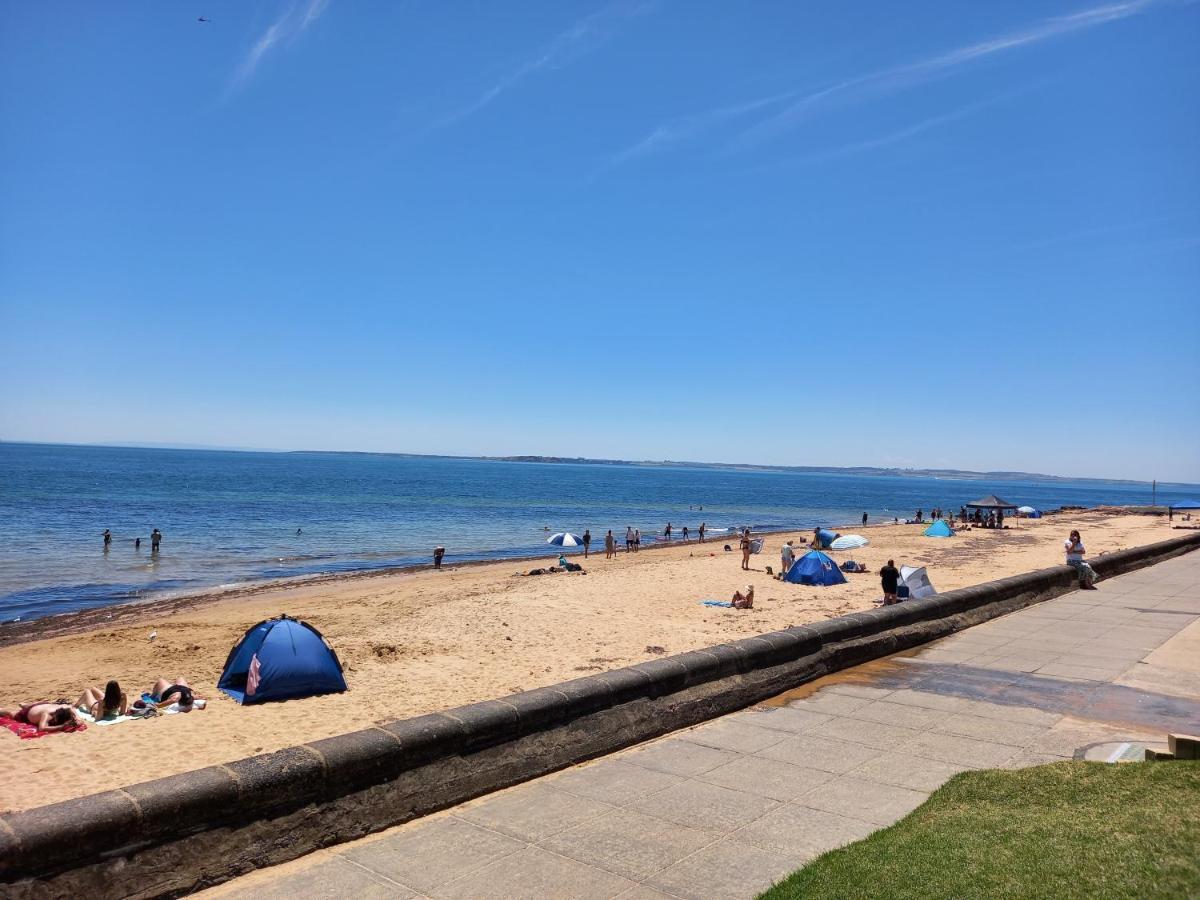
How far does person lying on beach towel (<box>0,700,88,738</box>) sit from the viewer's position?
9695 mm

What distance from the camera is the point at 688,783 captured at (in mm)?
5828

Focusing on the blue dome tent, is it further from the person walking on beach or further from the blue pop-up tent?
the person walking on beach

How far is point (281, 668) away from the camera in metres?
11.5

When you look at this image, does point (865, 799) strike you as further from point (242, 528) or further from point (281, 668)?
point (242, 528)

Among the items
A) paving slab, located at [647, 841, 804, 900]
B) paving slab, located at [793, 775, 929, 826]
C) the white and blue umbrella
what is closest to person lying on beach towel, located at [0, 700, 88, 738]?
paving slab, located at [647, 841, 804, 900]

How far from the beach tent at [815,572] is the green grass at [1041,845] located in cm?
1875

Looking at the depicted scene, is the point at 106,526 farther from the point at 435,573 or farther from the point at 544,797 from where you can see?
the point at 544,797

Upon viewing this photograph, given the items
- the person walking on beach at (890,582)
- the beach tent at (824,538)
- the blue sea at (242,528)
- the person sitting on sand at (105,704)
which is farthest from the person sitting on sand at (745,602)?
the blue sea at (242,528)

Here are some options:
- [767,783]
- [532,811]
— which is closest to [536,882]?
[532,811]

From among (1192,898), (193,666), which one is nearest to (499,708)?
(1192,898)

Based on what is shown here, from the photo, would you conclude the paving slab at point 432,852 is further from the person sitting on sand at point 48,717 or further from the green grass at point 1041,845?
the person sitting on sand at point 48,717

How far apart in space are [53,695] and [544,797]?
A: 1141cm

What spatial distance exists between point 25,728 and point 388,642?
257 inches

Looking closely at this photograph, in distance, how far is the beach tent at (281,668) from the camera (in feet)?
37.5
